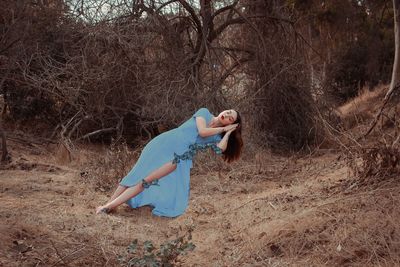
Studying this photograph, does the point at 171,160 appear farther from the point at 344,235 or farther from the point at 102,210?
the point at 344,235

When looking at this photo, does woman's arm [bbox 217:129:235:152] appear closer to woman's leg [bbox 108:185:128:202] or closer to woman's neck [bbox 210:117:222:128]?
woman's neck [bbox 210:117:222:128]

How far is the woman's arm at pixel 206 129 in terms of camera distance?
6375 mm

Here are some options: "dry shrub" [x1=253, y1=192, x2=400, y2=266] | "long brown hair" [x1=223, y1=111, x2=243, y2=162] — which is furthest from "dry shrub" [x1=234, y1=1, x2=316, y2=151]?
"dry shrub" [x1=253, y1=192, x2=400, y2=266]

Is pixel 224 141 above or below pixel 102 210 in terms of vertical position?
above

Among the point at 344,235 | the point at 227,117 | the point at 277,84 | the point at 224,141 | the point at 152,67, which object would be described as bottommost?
the point at 344,235

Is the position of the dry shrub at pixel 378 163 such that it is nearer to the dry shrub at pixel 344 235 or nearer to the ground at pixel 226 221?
the ground at pixel 226 221

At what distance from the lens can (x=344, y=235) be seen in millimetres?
5156

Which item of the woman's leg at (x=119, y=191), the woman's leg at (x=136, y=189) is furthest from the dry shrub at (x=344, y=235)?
the woman's leg at (x=119, y=191)

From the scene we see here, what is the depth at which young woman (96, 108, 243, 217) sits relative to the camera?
648 cm

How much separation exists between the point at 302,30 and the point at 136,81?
8.75 metres

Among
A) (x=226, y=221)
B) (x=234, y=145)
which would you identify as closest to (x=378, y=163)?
(x=234, y=145)

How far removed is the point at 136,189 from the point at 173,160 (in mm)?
502

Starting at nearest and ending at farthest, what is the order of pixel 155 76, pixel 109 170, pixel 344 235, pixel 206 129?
pixel 344 235 < pixel 206 129 < pixel 109 170 < pixel 155 76

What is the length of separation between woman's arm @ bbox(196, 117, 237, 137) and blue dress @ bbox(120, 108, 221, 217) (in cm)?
8
